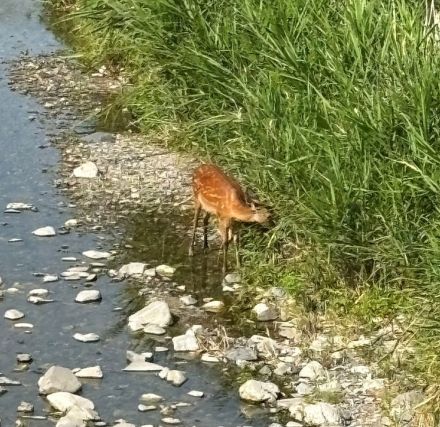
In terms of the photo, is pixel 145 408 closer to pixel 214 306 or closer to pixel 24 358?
pixel 24 358

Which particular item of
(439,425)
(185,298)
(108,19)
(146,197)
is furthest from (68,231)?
(439,425)

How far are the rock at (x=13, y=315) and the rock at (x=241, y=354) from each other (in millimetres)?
1404

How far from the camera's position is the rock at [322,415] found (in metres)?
5.91

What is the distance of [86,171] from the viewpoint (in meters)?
10.1

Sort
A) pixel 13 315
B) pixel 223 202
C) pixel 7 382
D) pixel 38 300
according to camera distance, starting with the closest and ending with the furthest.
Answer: pixel 7 382, pixel 13 315, pixel 38 300, pixel 223 202

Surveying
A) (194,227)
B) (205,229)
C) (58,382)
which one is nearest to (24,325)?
(58,382)

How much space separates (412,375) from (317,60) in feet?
9.18

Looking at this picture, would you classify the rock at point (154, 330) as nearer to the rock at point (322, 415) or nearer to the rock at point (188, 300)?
the rock at point (188, 300)

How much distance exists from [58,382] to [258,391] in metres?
1.10

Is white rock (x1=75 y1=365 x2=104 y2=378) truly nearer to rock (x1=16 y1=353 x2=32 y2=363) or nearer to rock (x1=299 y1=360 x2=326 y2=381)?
rock (x1=16 y1=353 x2=32 y2=363)

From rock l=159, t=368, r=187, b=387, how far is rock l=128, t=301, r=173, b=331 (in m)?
0.66

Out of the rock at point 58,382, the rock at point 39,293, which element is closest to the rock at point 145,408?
the rock at point 58,382

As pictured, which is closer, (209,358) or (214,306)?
(209,358)

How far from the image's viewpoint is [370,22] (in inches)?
321
